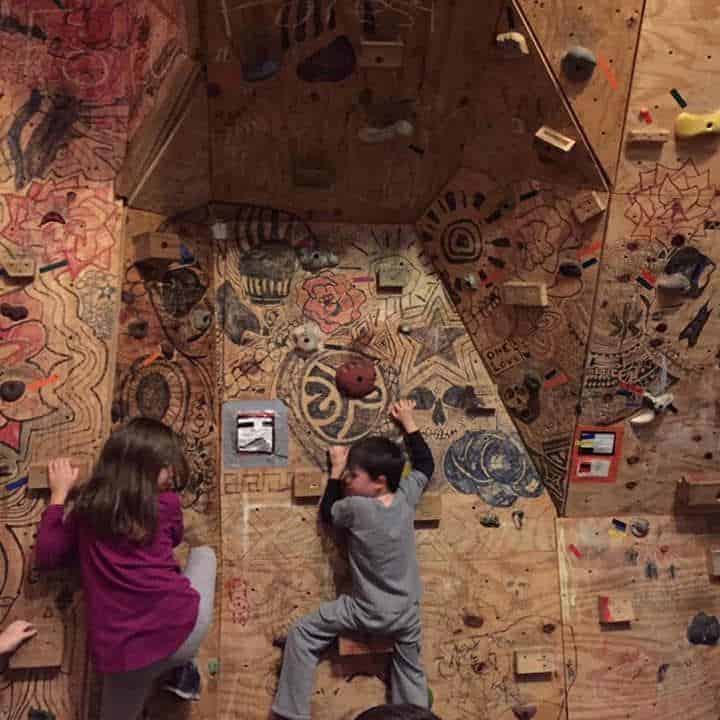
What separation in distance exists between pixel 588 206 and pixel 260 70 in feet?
3.49

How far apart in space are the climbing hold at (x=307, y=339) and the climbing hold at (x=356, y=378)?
4.4 inches

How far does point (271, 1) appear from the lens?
220 cm

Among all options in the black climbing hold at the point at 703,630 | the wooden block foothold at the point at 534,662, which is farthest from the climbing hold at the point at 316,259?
the black climbing hold at the point at 703,630

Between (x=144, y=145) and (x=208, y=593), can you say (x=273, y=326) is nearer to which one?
(x=144, y=145)

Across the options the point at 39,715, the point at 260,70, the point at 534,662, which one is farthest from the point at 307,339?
the point at 39,715

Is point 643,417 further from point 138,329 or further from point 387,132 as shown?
point 138,329

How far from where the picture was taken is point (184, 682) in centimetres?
233

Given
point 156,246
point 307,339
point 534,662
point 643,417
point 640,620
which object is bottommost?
point 534,662

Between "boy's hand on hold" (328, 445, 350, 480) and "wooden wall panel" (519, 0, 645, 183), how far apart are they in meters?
1.23

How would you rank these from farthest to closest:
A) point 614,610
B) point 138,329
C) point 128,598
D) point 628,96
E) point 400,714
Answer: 1. point 614,610
2. point 138,329
3. point 628,96
4. point 128,598
5. point 400,714

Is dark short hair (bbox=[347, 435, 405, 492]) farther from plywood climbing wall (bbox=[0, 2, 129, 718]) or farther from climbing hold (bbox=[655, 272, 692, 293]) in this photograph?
climbing hold (bbox=[655, 272, 692, 293])

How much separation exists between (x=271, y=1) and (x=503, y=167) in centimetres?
85

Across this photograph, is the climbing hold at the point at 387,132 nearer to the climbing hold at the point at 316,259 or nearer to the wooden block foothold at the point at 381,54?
the wooden block foothold at the point at 381,54

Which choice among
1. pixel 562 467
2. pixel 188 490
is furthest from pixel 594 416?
pixel 188 490
